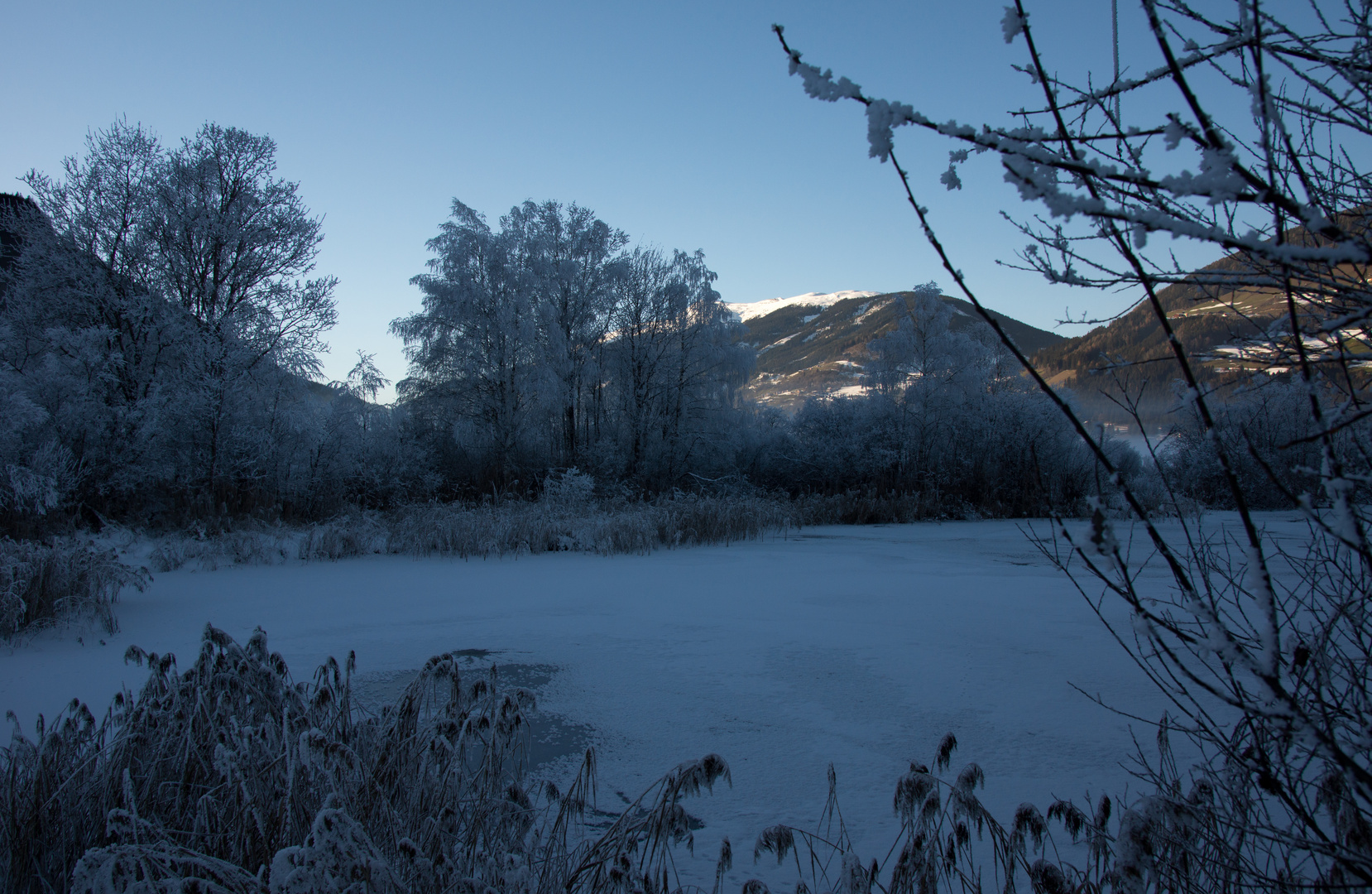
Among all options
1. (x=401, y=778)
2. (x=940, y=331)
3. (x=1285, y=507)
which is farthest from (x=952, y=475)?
A: (x=401, y=778)

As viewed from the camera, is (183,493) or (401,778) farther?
(183,493)

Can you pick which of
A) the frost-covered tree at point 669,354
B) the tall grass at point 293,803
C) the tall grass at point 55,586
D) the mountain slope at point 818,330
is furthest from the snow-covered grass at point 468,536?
the mountain slope at point 818,330

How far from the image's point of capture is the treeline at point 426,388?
10.2 meters

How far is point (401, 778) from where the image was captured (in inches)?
72.1

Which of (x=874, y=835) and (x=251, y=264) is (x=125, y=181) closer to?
(x=251, y=264)

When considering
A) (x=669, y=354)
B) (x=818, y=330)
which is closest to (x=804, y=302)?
(x=818, y=330)

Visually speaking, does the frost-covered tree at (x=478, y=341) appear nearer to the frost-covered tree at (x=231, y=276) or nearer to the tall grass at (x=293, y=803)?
the frost-covered tree at (x=231, y=276)

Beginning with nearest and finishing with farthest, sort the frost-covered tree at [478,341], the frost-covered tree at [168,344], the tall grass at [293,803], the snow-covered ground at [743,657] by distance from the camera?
the tall grass at [293,803], the snow-covered ground at [743,657], the frost-covered tree at [168,344], the frost-covered tree at [478,341]

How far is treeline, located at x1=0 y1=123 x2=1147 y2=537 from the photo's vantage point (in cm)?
1016

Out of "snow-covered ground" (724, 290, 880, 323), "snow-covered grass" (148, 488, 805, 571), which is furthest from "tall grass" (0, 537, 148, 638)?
"snow-covered ground" (724, 290, 880, 323)

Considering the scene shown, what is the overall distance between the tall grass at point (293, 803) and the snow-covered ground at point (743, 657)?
Result: 0.43 metres

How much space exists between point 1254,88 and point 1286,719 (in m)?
0.64

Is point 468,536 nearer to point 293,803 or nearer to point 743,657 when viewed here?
point 743,657

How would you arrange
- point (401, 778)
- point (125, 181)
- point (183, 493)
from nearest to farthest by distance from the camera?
point (401, 778), point (183, 493), point (125, 181)
